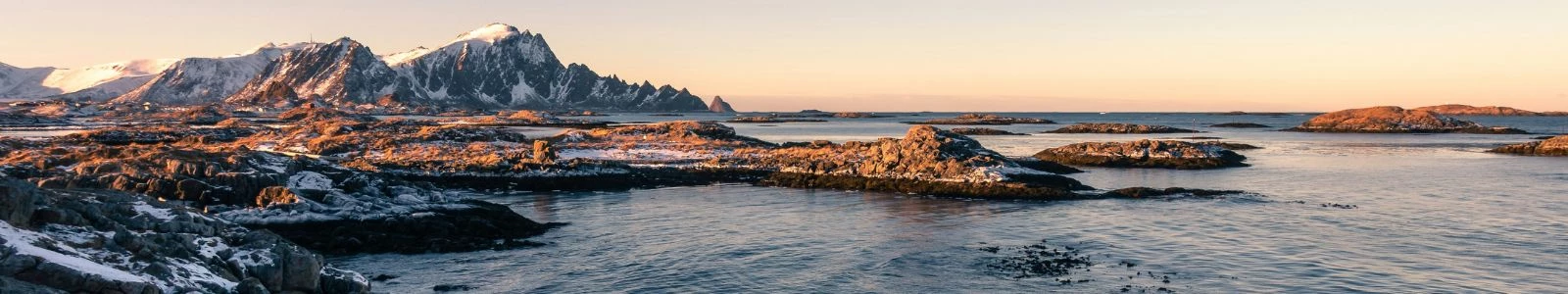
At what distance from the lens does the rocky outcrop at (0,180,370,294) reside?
53.7ft

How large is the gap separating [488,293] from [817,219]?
18007mm

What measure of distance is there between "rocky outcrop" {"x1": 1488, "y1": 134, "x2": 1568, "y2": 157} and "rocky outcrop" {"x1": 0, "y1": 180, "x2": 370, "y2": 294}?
103493 mm

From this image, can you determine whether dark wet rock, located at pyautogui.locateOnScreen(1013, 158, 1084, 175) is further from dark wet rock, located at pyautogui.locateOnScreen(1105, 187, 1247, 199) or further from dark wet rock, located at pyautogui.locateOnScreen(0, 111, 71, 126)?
dark wet rock, located at pyautogui.locateOnScreen(0, 111, 71, 126)

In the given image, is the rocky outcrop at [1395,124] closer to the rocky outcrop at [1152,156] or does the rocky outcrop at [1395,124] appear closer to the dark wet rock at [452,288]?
the rocky outcrop at [1152,156]

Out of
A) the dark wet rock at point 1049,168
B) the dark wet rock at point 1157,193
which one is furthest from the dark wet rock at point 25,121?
the dark wet rock at point 1157,193

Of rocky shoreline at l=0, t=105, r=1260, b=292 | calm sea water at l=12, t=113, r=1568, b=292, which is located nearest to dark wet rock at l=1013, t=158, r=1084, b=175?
rocky shoreline at l=0, t=105, r=1260, b=292

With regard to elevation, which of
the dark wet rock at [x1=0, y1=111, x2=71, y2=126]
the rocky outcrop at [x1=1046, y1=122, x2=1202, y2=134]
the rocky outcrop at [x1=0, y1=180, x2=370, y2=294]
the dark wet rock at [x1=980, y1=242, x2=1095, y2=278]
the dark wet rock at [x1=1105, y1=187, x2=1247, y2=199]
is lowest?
the rocky outcrop at [x1=1046, y1=122, x2=1202, y2=134]

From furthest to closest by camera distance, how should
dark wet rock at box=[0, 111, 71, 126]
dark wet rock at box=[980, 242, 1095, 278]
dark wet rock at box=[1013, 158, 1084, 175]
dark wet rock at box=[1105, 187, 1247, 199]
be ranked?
dark wet rock at box=[0, 111, 71, 126]
dark wet rock at box=[1013, 158, 1084, 175]
dark wet rock at box=[1105, 187, 1247, 199]
dark wet rock at box=[980, 242, 1095, 278]

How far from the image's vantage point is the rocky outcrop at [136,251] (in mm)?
16375

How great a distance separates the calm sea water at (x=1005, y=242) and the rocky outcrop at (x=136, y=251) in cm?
453

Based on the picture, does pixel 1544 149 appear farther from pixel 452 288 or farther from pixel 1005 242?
pixel 452 288

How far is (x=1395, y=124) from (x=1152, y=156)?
115217 millimetres

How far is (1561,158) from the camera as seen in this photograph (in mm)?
83250

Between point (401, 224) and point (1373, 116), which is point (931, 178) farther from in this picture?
point (1373, 116)
